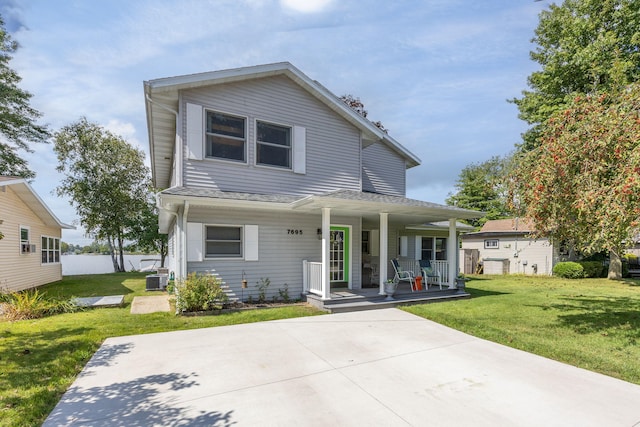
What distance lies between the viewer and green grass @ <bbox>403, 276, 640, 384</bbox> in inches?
197

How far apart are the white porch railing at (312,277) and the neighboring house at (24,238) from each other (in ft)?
31.3

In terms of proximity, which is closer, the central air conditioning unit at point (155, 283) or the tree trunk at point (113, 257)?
the central air conditioning unit at point (155, 283)

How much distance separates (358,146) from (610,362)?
836cm

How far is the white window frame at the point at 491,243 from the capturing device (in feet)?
70.7

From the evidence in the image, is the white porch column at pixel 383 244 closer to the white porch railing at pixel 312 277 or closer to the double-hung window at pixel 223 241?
the white porch railing at pixel 312 277

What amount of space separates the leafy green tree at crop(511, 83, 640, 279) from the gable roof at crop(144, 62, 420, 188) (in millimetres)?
5665

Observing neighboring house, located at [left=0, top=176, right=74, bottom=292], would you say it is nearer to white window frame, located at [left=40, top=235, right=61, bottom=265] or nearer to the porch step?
white window frame, located at [left=40, top=235, right=61, bottom=265]

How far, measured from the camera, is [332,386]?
3.87 metres

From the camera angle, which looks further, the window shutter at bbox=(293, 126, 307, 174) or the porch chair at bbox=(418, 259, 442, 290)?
the porch chair at bbox=(418, 259, 442, 290)

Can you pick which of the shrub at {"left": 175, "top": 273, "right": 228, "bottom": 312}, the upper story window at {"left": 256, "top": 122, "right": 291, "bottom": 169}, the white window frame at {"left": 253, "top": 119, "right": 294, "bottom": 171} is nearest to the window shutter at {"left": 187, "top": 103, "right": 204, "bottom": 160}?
the white window frame at {"left": 253, "top": 119, "right": 294, "bottom": 171}

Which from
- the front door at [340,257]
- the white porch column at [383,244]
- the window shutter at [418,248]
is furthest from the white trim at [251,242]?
the window shutter at [418,248]

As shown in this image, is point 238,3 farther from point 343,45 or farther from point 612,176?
point 612,176

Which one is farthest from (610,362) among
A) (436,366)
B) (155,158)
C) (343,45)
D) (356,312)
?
(155,158)

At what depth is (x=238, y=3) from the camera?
26.8 ft
